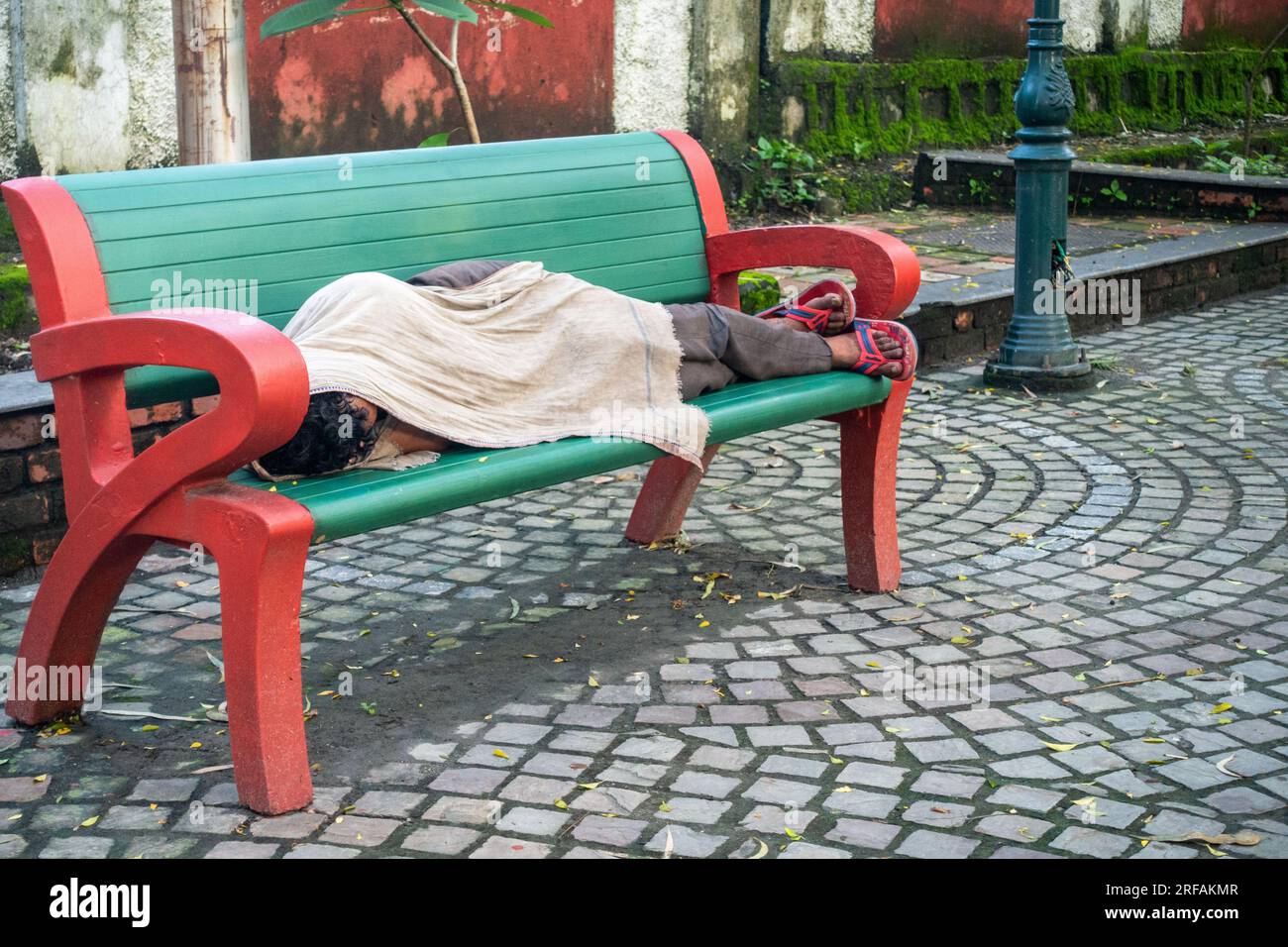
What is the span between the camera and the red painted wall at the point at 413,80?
23.6ft

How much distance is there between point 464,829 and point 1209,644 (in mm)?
1920

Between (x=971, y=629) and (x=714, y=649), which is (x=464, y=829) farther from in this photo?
(x=971, y=629)

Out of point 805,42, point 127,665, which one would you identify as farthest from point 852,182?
point 127,665

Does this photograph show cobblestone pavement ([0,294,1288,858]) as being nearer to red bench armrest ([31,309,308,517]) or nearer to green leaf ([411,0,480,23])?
red bench armrest ([31,309,308,517])

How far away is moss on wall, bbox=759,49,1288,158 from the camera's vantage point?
1015cm

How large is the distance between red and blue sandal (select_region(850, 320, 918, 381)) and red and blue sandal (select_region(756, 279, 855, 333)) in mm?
52

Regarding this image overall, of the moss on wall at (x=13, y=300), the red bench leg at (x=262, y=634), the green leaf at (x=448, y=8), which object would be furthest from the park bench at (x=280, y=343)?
the moss on wall at (x=13, y=300)

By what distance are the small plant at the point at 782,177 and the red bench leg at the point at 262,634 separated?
7.10m

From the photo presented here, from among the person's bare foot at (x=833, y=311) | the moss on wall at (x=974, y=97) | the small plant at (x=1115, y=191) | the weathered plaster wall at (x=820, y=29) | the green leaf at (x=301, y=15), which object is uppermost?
the weathered plaster wall at (x=820, y=29)

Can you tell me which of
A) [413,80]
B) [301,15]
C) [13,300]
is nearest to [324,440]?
[301,15]

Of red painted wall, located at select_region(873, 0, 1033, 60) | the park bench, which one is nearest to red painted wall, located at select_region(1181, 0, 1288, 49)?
red painted wall, located at select_region(873, 0, 1033, 60)

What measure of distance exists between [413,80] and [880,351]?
457 cm

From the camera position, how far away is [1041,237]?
6.29m

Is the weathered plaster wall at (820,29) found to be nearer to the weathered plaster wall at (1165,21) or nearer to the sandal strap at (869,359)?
the weathered plaster wall at (1165,21)
